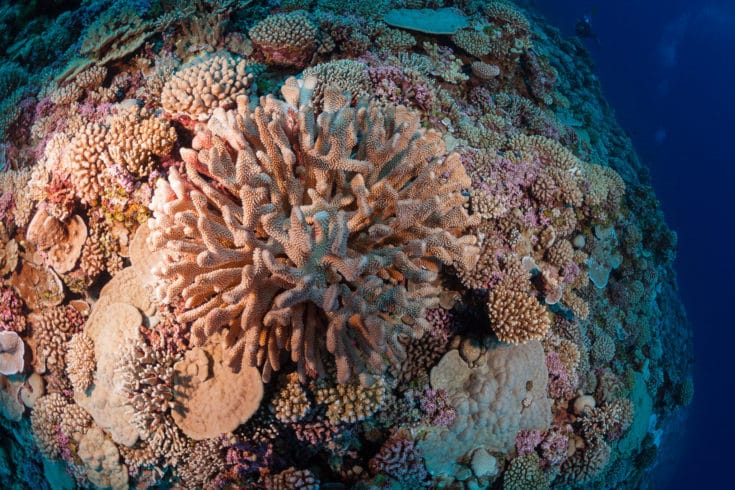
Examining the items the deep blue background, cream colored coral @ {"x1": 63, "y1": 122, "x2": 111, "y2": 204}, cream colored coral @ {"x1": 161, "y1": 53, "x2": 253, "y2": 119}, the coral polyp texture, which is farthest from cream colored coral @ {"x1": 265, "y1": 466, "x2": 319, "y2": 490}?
the deep blue background

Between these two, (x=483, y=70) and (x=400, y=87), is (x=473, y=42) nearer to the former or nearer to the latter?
(x=483, y=70)

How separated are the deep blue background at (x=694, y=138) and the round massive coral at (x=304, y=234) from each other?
30.3 metres

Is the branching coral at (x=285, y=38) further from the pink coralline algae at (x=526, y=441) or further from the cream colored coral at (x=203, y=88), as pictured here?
the pink coralline algae at (x=526, y=441)

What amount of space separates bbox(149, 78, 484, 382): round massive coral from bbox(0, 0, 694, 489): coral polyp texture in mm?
24

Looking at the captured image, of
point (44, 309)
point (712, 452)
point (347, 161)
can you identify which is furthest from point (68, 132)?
point (712, 452)

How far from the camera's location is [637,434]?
736 centimetres

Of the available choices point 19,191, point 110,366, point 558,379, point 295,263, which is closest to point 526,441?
point 558,379

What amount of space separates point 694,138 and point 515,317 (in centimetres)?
4321

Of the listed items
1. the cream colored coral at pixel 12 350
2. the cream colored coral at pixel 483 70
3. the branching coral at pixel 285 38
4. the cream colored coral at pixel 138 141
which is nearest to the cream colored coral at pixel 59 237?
the cream colored coral at pixel 138 141

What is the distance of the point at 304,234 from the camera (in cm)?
287

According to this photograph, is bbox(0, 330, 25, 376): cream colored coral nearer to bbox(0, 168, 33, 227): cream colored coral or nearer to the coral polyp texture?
the coral polyp texture

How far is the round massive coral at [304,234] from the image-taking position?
9.89 feet

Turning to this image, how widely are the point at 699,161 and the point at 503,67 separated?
38701 millimetres

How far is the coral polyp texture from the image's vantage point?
3318 mm
